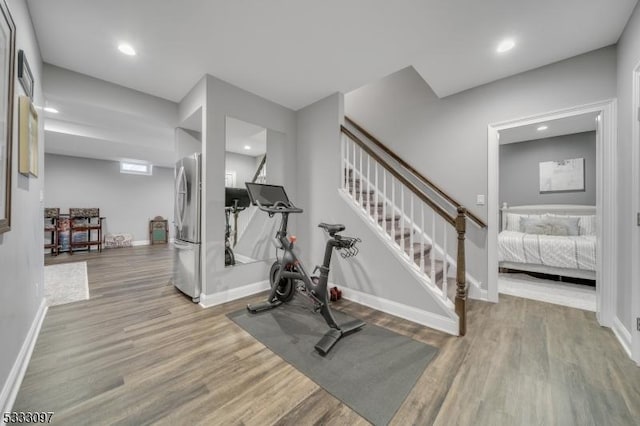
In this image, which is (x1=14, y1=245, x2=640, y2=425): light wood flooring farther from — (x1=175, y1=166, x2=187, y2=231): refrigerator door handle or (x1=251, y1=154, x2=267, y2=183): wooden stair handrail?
(x1=251, y1=154, x2=267, y2=183): wooden stair handrail

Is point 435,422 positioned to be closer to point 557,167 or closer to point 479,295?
point 479,295

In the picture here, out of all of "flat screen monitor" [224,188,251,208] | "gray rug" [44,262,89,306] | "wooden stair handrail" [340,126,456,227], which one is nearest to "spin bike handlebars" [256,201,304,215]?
"flat screen monitor" [224,188,251,208]

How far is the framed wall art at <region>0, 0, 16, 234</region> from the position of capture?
1227mm

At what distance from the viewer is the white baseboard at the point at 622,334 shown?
182 cm

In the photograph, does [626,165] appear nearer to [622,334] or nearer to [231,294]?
[622,334]

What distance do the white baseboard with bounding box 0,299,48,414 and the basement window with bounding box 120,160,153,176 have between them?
6.26m

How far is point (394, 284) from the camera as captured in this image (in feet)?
8.26

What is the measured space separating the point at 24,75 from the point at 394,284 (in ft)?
11.2

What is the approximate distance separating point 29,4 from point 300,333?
3.35 m

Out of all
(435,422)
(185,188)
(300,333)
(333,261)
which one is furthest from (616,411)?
(185,188)

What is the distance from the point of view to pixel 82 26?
2.03 meters

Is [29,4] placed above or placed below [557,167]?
above

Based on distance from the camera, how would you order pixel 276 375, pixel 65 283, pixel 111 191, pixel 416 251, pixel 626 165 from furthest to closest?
pixel 111 191 < pixel 65 283 < pixel 416 251 < pixel 626 165 < pixel 276 375

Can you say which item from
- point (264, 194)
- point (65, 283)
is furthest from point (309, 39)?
point (65, 283)
